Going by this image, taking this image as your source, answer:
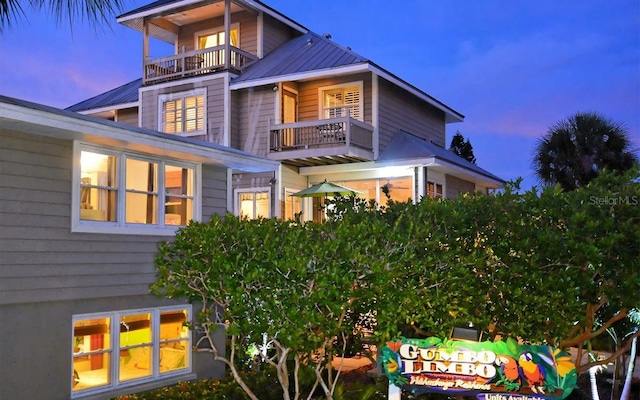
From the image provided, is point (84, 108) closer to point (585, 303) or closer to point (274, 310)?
point (274, 310)

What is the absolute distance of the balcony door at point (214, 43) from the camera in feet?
64.4

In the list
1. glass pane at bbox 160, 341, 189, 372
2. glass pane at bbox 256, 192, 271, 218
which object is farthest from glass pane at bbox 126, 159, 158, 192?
glass pane at bbox 256, 192, 271, 218

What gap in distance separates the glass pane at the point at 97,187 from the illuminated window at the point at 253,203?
329 inches

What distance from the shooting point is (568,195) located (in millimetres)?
8406

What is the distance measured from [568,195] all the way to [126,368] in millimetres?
7470

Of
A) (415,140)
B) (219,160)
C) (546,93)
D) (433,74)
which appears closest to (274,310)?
(219,160)

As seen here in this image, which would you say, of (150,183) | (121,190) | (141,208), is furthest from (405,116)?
(121,190)

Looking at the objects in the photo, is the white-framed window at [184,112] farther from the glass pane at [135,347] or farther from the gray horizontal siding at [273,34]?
the glass pane at [135,347]

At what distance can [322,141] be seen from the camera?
1797 cm

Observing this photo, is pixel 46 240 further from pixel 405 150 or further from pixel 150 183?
pixel 405 150

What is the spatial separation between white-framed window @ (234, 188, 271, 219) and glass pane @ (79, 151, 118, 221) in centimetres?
829

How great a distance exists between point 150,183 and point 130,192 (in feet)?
1.51

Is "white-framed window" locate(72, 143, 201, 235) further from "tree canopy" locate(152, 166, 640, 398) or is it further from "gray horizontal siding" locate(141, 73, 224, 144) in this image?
"gray horizontal siding" locate(141, 73, 224, 144)

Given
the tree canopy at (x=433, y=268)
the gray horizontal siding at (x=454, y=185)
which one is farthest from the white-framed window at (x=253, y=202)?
the tree canopy at (x=433, y=268)
